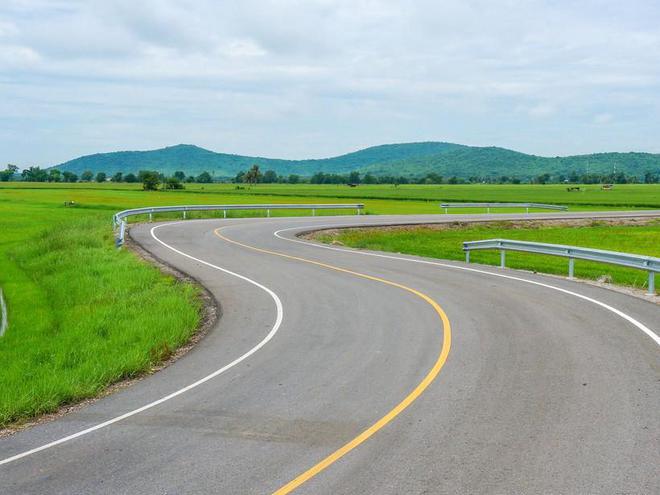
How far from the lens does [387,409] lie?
888 centimetres

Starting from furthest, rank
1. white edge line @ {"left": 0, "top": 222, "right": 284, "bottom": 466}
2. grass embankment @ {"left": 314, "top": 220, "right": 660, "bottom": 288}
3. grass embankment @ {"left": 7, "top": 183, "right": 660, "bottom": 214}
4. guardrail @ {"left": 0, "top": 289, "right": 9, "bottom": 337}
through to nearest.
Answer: grass embankment @ {"left": 7, "top": 183, "right": 660, "bottom": 214} < grass embankment @ {"left": 314, "top": 220, "right": 660, "bottom": 288} < guardrail @ {"left": 0, "top": 289, "right": 9, "bottom": 337} < white edge line @ {"left": 0, "top": 222, "right": 284, "bottom": 466}

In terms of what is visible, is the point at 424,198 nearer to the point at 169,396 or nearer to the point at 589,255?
the point at 589,255

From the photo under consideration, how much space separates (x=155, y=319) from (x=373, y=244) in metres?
22.7

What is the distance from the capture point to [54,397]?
32.9ft

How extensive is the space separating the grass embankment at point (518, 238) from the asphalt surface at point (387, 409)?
10.3m

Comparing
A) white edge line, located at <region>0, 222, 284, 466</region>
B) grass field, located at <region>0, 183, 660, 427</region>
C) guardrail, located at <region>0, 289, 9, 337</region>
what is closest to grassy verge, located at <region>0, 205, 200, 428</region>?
grass field, located at <region>0, 183, 660, 427</region>

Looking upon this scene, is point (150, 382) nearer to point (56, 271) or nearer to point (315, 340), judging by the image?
point (315, 340)

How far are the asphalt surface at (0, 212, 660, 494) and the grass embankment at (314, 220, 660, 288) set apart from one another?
405 inches

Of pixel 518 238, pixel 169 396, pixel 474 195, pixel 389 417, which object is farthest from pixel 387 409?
pixel 474 195

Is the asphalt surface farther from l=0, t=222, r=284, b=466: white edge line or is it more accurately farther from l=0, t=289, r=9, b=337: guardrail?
l=0, t=289, r=9, b=337: guardrail

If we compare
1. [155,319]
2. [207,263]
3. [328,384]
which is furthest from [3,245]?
[328,384]

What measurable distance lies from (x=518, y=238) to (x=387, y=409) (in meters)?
33.0

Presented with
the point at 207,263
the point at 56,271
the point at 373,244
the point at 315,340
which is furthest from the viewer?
the point at 373,244

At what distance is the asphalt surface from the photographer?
6.82 m
